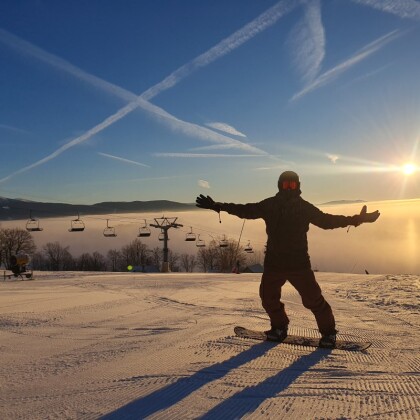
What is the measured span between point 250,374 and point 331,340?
1383 millimetres

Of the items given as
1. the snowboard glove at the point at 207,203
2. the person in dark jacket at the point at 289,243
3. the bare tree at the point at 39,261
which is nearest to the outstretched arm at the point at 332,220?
the person in dark jacket at the point at 289,243

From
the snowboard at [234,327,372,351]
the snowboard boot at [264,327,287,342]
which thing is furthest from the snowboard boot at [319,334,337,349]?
the snowboard boot at [264,327,287,342]

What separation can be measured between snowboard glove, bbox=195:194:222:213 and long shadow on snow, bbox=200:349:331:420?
1.92 m

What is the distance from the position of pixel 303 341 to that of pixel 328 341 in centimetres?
29

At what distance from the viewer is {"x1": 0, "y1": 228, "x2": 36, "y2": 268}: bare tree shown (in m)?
82.9

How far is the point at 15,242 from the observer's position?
85250mm

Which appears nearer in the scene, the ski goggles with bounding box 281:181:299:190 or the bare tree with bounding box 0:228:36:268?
the ski goggles with bounding box 281:181:299:190

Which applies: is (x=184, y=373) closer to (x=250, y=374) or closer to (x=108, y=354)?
(x=250, y=374)

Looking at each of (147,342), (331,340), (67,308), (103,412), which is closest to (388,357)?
(331,340)

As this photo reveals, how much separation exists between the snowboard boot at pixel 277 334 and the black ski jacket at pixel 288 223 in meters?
0.62

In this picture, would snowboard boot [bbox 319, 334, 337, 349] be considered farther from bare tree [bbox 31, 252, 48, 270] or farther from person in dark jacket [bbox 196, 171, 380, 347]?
bare tree [bbox 31, 252, 48, 270]

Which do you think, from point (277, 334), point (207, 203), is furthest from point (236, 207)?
point (277, 334)

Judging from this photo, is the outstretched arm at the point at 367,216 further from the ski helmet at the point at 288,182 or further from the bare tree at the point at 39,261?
the bare tree at the point at 39,261

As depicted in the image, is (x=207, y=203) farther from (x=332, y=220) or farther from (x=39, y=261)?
(x=39, y=261)
